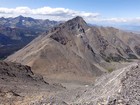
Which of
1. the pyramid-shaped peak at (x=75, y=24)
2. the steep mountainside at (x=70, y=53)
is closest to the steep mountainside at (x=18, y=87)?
the steep mountainside at (x=70, y=53)

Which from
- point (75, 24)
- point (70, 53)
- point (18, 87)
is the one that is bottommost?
point (70, 53)

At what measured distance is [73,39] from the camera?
527 feet

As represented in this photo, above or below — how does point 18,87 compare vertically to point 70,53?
above

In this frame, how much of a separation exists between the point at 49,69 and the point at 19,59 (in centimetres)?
2203

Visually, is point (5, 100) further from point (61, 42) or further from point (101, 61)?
point (101, 61)

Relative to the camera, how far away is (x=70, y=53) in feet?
434

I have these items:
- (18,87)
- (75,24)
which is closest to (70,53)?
(75,24)

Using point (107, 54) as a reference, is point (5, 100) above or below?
above

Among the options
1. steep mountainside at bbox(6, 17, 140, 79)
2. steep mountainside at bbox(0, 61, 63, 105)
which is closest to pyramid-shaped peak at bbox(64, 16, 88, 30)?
steep mountainside at bbox(6, 17, 140, 79)

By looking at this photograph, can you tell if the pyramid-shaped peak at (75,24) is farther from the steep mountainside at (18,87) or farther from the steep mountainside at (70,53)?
the steep mountainside at (18,87)

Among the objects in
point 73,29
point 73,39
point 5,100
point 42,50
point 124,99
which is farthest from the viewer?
point 73,29

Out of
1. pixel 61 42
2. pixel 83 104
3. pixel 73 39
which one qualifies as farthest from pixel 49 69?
pixel 83 104

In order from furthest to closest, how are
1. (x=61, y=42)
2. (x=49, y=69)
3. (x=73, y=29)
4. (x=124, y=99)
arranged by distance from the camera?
1. (x=73, y=29)
2. (x=61, y=42)
3. (x=49, y=69)
4. (x=124, y=99)

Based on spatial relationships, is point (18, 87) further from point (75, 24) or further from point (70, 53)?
point (75, 24)
